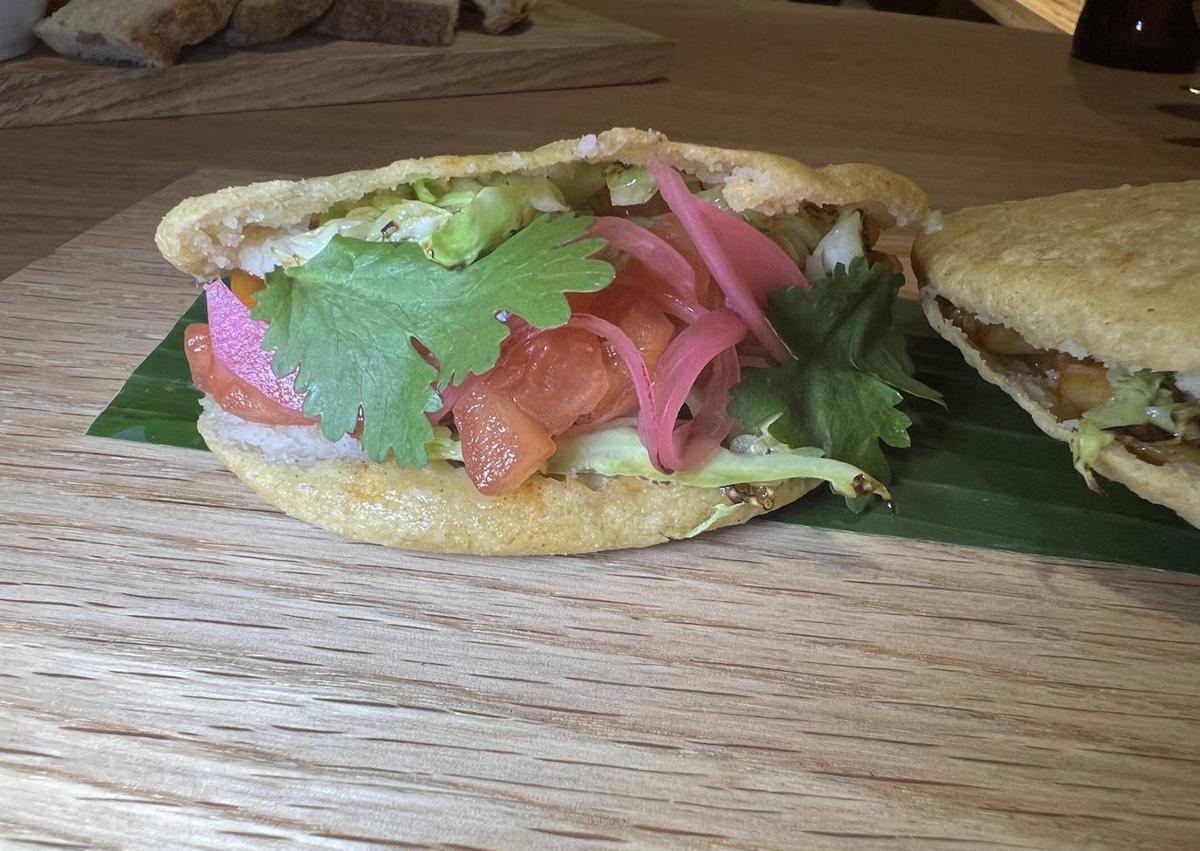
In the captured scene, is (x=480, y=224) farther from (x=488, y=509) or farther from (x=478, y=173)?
(x=488, y=509)

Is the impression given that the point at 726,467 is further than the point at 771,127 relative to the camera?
No

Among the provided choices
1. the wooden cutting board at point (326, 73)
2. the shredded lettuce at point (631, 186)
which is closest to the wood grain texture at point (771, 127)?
the wooden cutting board at point (326, 73)

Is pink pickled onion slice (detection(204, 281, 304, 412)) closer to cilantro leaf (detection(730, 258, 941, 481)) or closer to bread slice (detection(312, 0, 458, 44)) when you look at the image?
cilantro leaf (detection(730, 258, 941, 481))

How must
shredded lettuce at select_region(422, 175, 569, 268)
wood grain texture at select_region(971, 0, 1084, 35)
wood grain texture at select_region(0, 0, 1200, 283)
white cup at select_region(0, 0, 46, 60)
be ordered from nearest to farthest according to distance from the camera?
shredded lettuce at select_region(422, 175, 569, 268) → wood grain texture at select_region(0, 0, 1200, 283) → white cup at select_region(0, 0, 46, 60) → wood grain texture at select_region(971, 0, 1084, 35)

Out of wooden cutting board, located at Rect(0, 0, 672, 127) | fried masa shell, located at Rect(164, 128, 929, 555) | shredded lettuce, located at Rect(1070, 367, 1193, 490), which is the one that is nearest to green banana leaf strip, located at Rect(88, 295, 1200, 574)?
shredded lettuce, located at Rect(1070, 367, 1193, 490)

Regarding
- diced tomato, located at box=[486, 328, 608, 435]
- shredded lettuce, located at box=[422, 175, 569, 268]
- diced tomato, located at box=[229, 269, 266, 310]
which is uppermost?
shredded lettuce, located at box=[422, 175, 569, 268]

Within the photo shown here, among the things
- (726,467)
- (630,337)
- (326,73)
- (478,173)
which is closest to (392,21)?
(326,73)
